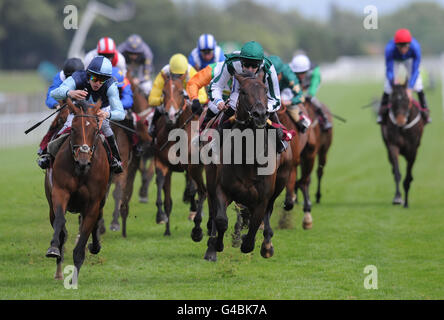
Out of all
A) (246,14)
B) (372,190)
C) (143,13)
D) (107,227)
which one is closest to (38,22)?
(143,13)

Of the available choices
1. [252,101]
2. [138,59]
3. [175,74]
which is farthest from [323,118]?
[252,101]

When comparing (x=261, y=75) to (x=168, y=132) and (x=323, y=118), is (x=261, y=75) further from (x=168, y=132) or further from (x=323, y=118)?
(x=323, y=118)

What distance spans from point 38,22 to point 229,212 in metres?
46.3

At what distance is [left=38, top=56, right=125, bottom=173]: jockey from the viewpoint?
8.09 meters

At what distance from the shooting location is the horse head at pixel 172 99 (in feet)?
36.3

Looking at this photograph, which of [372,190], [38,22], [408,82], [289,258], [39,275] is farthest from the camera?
[38,22]

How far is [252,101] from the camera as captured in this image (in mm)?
7512

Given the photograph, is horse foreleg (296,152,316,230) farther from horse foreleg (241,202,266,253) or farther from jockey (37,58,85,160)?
jockey (37,58,85,160)

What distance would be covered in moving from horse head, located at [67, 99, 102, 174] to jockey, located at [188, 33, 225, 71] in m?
4.41

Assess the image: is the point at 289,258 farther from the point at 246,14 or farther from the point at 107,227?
the point at 246,14

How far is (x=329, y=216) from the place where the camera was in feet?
43.9

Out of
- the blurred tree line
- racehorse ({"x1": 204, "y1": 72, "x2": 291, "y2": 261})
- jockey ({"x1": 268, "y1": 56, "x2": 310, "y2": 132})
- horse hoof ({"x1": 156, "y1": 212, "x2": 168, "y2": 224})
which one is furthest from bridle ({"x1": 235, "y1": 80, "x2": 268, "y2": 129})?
the blurred tree line

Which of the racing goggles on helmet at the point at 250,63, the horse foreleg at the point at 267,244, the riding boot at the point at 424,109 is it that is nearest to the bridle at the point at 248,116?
the racing goggles on helmet at the point at 250,63

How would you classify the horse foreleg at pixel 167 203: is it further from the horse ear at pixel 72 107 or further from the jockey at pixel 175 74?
the horse ear at pixel 72 107
